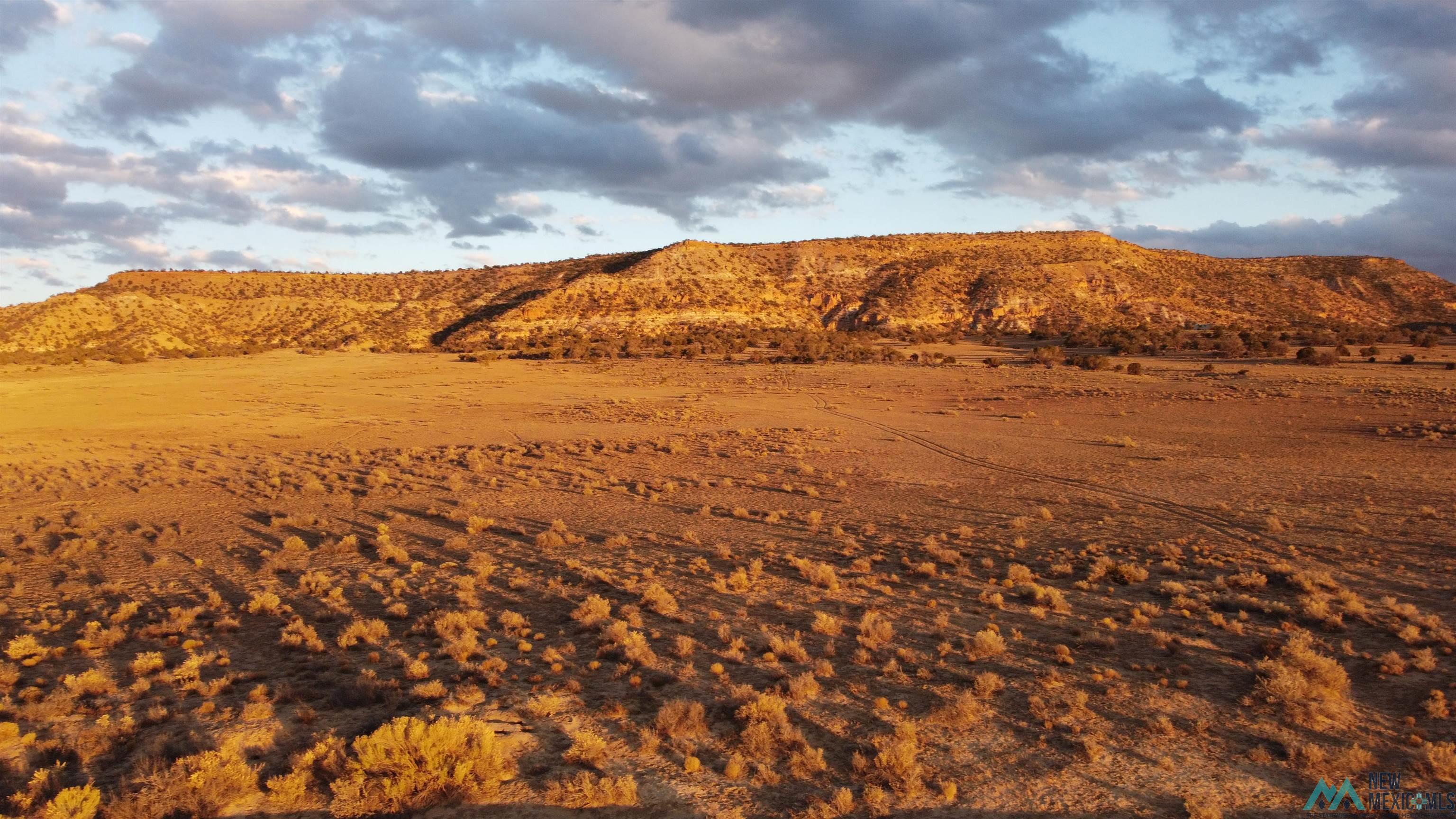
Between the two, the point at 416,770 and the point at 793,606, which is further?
the point at 793,606

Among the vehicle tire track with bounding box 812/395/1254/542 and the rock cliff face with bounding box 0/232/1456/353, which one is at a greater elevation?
the rock cliff face with bounding box 0/232/1456/353

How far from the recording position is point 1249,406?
89.4 feet

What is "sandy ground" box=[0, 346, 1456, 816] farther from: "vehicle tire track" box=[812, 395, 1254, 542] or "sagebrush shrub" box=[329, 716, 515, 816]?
"sagebrush shrub" box=[329, 716, 515, 816]

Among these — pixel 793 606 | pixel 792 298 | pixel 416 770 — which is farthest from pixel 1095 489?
pixel 792 298

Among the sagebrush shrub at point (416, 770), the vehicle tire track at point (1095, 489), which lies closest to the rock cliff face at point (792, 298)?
the vehicle tire track at point (1095, 489)

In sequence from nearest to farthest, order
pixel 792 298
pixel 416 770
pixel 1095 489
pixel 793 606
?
pixel 416 770, pixel 793 606, pixel 1095 489, pixel 792 298

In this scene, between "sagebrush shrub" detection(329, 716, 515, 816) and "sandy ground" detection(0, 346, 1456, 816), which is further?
"sandy ground" detection(0, 346, 1456, 816)

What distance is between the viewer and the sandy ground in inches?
237

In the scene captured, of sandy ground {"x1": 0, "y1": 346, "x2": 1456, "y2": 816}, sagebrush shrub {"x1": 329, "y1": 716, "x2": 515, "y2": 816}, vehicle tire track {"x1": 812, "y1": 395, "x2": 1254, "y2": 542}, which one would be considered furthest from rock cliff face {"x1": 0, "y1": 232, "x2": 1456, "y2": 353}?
sagebrush shrub {"x1": 329, "y1": 716, "x2": 515, "y2": 816}

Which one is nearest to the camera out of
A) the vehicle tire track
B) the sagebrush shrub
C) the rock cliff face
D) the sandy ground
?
the sagebrush shrub

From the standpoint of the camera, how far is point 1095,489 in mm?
16203

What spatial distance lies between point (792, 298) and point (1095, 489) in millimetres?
64029

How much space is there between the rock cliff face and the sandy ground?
1957 inches

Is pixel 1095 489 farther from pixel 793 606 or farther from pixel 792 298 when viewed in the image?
pixel 792 298
